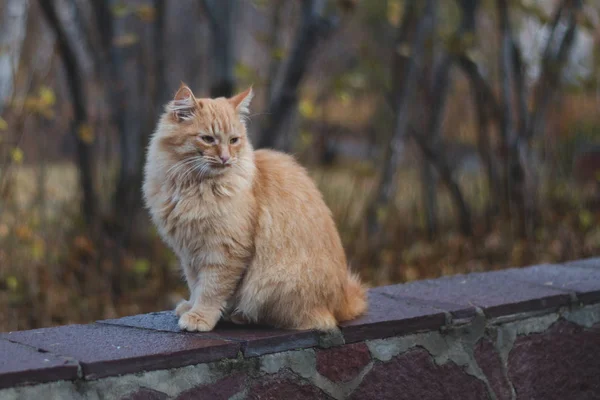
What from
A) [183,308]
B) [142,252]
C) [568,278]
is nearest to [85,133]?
[142,252]

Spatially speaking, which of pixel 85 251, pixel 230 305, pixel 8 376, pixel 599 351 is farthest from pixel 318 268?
pixel 85 251

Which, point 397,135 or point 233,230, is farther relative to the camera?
point 397,135

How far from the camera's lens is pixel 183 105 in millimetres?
2957

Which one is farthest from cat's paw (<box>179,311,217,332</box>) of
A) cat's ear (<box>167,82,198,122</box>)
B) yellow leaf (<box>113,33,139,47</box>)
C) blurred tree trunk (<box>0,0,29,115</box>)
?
yellow leaf (<box>113,33,139,47</box>)

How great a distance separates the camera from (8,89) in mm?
5219

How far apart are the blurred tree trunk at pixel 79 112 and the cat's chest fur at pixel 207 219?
2.63 metres

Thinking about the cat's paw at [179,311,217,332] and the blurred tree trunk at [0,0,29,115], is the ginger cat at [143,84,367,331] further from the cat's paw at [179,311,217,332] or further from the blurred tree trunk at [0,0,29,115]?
the blurred tree trunk at [0,0,29,115]

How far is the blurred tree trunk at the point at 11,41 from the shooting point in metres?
5.17

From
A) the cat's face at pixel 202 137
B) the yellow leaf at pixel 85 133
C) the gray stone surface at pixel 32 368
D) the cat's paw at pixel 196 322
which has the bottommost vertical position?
the cat's paw at pixel 196 322

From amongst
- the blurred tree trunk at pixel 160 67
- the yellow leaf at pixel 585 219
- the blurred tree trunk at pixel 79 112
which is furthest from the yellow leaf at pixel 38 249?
the yellow leaf at pixel 585 219

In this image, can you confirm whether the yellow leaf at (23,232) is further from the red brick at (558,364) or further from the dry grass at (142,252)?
the red brick at (558,364)

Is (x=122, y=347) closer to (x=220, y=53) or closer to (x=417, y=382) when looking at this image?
(x=417, y=382)

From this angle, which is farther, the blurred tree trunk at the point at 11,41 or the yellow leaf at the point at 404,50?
the yellow leaf at the point at 404,50

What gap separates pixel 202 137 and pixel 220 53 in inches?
105
